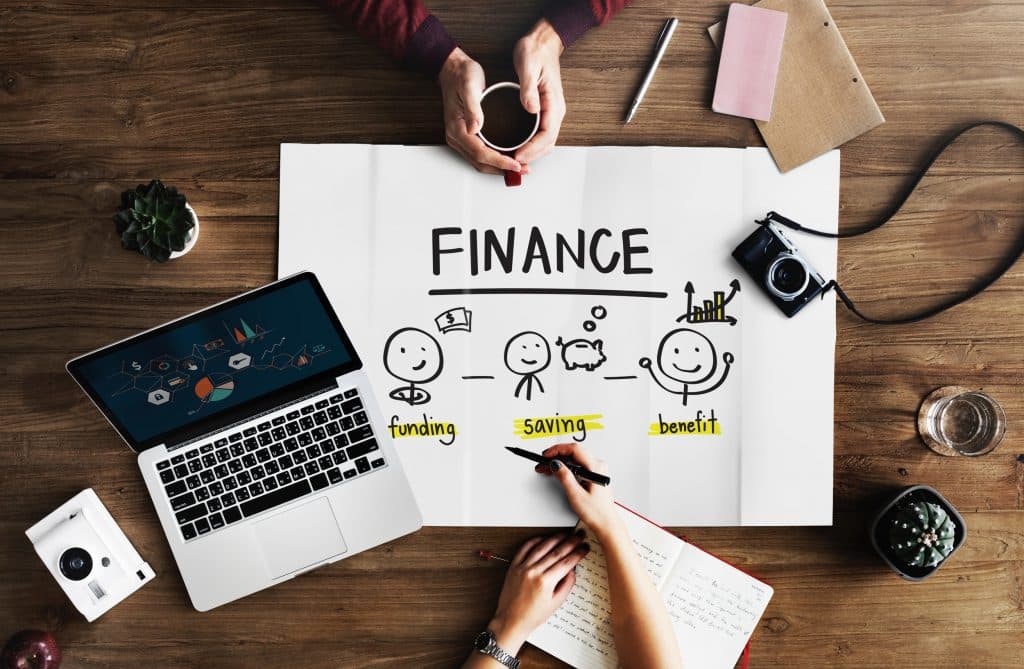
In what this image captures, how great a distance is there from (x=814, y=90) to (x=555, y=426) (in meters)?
0.58

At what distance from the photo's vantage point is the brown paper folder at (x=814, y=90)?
95 centimetres

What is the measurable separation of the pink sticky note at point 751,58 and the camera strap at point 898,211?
0.16 metres

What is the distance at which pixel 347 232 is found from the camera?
97 cm

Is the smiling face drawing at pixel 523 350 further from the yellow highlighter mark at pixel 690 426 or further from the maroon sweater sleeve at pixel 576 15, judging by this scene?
the maroon sweater sleeve at pixel 576 15

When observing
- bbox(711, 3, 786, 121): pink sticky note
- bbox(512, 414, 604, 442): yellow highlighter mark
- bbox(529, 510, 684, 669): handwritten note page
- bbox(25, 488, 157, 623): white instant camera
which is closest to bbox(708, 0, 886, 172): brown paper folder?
bbox(711, 3, 786, 121): pink sticky note

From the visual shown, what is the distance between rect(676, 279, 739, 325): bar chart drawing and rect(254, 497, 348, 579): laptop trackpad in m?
0.55

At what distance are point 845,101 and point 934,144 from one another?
140 mm

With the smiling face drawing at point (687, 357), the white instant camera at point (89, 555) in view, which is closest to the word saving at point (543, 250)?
the smiling face drawing at point (687, 357)

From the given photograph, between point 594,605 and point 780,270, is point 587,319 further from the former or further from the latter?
point 594,605

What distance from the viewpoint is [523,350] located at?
96 centimetres

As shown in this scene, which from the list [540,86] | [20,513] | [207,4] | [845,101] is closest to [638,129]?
[540,86]

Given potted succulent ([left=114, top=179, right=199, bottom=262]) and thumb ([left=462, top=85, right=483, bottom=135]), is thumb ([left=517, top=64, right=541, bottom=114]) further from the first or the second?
potted succulent ([left=114, top=179, right=199, bottom=262])

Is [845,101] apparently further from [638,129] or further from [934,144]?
[638,129]

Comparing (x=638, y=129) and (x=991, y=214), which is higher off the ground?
(x=638, y=129)
